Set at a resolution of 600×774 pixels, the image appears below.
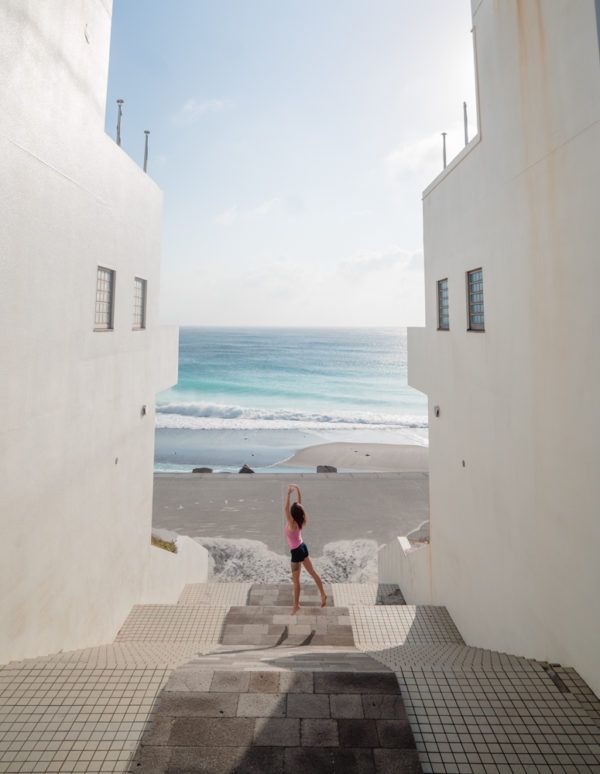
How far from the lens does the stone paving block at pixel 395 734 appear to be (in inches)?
116

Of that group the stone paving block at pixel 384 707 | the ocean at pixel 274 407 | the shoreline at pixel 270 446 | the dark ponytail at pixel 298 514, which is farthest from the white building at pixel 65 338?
the ocean at pixel 274 407

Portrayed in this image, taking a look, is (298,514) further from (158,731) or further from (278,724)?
(158,731)

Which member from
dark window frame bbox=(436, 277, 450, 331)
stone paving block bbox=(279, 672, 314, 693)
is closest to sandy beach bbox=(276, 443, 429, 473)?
dark window frame bbox=(436, 277, 450, 331)

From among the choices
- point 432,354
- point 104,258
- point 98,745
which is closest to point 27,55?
point 104,258

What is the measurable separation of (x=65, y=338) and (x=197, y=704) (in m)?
3.96

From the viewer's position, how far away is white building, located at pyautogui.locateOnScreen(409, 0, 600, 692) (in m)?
3.97

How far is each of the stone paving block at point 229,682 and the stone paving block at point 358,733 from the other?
77cm

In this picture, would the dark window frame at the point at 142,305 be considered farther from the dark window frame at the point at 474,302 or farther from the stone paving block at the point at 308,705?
the stone paving block at the point at 308,705

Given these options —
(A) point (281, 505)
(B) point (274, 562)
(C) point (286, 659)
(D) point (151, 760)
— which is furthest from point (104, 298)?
(A) point (281, 505)

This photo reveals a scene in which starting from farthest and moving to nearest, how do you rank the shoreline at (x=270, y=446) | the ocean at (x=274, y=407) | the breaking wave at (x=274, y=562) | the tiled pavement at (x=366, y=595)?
the ocean at (x=274, y=407), the shoreline at (x=270, y=446), the breaking wave at (x=274, y=562), the tiled pavement at (x=366, y=595)

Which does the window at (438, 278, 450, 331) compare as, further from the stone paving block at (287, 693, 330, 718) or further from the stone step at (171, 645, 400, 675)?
the stone paving block at (287, 693, 330, 718)

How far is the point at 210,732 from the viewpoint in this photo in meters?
3.00

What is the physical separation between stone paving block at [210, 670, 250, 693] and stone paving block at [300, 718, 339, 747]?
0.57m

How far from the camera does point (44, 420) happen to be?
16.0 feet
